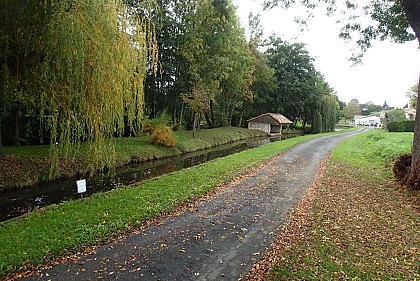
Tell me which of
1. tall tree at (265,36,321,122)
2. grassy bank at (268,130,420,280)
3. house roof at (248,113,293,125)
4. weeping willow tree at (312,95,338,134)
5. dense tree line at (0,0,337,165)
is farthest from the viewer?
weeping willow tree at (312,95,338,134)

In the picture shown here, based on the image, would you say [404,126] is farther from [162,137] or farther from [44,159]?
[44,159]

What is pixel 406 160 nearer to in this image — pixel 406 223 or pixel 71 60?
pixel 406 223

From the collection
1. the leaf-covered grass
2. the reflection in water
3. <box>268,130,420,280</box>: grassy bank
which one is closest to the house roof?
the reflection in water

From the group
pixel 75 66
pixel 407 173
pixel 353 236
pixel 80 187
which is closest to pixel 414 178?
pixel 407 173

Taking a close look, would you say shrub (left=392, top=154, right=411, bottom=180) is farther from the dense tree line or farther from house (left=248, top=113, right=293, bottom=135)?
house (left=248, top=113, right=293, bottom=135)

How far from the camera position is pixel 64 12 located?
6.11 meters

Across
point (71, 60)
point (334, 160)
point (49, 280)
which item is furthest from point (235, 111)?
point (49, 280)

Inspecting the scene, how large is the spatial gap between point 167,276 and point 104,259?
1146 millimetres

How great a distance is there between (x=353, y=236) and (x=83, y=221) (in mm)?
5318

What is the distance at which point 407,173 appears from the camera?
8.82m

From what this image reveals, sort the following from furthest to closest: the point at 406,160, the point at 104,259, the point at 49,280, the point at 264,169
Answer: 1. the point at 264,169
2. the point at 406,160
3. the point at 104,259
4. the point at 49,280

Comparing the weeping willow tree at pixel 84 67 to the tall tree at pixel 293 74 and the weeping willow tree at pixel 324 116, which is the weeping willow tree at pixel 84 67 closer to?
the tall tree at pixel 293 74

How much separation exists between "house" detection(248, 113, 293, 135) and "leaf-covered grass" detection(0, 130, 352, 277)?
32.0 meters

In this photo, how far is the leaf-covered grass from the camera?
4.50 meters
